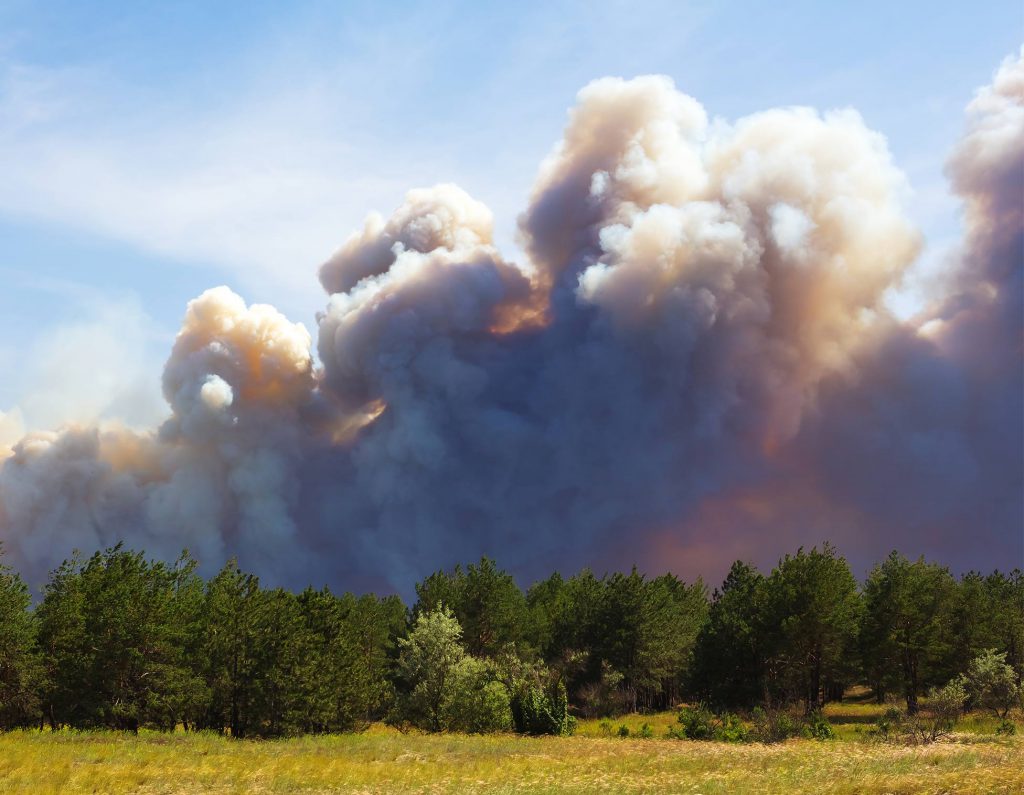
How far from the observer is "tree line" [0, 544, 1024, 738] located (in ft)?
188

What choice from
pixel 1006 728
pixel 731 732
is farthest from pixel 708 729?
pixel 1006 728

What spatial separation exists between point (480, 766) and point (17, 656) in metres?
33.1

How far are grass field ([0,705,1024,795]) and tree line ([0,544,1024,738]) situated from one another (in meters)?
6.20

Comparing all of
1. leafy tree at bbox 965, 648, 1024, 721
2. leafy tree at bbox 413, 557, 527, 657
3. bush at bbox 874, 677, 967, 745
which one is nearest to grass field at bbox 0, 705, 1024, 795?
bush at bbox 874, 677, 967, 745

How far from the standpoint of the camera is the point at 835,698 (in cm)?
10188

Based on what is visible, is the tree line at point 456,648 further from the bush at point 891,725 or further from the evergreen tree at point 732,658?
Answer: the bush at point 891,725

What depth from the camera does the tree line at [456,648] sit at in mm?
57312

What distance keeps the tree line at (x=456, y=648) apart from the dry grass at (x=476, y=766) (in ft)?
24.2

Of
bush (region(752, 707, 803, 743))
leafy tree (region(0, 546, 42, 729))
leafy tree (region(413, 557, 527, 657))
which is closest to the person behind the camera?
leafy tree (region(0, 546, 42, 729))

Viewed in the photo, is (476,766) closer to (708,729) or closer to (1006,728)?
(708,729)

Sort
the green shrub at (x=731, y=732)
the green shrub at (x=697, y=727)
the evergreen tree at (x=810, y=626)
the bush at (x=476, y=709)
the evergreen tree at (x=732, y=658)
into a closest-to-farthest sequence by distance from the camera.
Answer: the green shrub at (x=731, y=732) < the green shrub at (x=697, y=727) < the bush at (x=476, y=709) < the evergreen tree at (x=810, y=626) < the evergreen tree at (x=732, y=658)

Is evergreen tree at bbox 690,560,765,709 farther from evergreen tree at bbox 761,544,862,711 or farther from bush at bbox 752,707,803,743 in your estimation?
bush at bbox 752,707,803,743

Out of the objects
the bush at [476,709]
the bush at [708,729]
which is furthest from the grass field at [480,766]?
the bush at [476,709]

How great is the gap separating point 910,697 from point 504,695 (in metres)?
40.3
